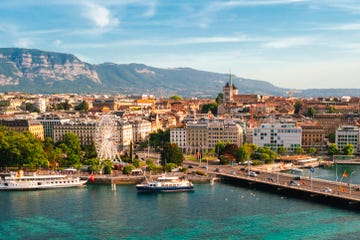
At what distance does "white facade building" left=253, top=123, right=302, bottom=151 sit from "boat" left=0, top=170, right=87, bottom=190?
28159 mm

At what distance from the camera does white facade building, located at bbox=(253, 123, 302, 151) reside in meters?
68.7

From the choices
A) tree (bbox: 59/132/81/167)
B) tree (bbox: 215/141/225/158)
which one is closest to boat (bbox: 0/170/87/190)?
tree (bbox: 59/132/81/167)

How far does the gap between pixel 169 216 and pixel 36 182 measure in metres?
15.5

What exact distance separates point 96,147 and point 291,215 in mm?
26398

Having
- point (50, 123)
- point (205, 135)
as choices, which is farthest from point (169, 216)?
point (50, 123)

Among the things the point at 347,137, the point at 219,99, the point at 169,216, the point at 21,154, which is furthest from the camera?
the point at 219,99

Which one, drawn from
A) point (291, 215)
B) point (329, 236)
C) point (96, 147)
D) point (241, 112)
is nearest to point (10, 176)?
point (96, 147)

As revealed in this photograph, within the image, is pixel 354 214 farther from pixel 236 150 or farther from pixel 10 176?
pixel 10 176

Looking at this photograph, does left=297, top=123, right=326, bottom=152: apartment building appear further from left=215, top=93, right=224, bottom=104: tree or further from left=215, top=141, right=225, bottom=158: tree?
left=215, top=93, right=224, bottom=104: tree

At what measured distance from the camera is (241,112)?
338 ft

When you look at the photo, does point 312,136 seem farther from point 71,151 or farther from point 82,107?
point 82,107

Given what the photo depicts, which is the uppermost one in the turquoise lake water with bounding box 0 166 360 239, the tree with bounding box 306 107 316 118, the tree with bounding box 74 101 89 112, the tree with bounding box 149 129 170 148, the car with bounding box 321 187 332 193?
the tree with bounding box 74 101 89 112

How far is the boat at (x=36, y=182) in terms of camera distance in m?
46.5

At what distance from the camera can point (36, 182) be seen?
47.0m
